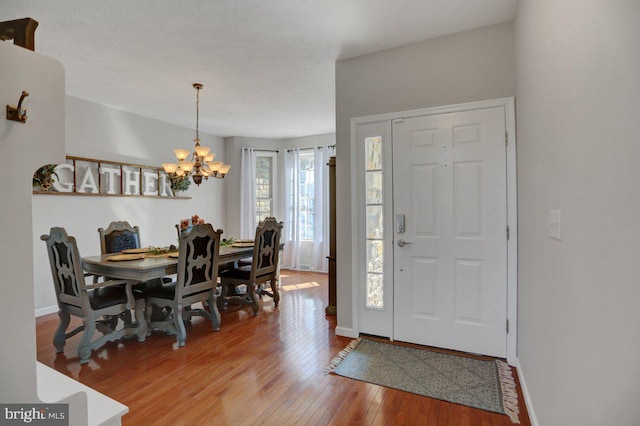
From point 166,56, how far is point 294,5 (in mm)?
1522

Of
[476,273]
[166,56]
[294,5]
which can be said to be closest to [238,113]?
[166,56]

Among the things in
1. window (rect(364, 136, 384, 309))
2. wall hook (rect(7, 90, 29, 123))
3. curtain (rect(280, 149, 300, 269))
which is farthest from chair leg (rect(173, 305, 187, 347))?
curtain (rect(280, 149, 300, 269))

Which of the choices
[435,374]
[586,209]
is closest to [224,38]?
[586,209]

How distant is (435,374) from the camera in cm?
241

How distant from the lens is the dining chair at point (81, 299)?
8.68 feet

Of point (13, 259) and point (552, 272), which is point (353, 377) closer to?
point (552, 272)

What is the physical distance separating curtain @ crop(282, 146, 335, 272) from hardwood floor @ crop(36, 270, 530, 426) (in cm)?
294

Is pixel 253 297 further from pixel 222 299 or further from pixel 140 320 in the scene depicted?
pixel 140 320

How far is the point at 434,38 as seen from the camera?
9.20ft

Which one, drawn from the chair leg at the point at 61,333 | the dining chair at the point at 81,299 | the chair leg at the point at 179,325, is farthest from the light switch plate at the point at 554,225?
the chair leg at the point at 61,333

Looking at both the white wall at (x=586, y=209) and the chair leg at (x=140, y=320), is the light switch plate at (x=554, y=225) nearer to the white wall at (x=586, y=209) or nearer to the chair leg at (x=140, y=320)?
the white wall at (x=586, y=209)

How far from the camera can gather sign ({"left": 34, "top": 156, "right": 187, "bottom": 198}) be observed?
4.12 meters

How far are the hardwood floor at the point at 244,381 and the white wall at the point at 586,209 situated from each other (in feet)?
2.90

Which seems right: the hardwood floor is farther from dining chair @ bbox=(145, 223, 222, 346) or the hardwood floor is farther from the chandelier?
the chandelier
